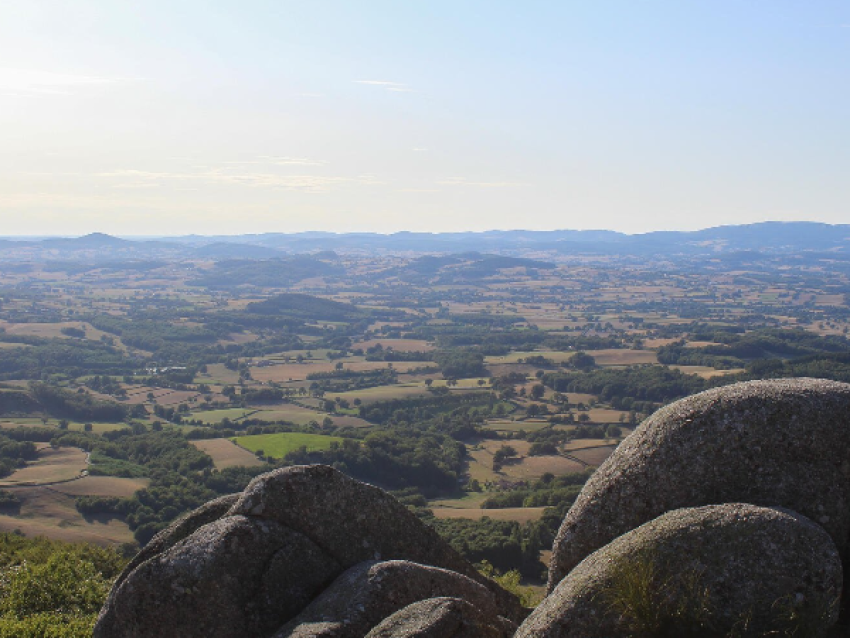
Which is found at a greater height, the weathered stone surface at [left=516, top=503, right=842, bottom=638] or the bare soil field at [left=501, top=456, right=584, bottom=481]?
the weathered stone surface at [left=516, top=503, right=842, bottom=638]

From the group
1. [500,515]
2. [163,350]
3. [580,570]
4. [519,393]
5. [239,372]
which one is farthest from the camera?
[163,350]

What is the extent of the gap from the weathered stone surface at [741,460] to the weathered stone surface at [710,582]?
0.90m

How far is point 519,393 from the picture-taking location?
130375mm

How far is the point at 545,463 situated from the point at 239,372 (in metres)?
93.7

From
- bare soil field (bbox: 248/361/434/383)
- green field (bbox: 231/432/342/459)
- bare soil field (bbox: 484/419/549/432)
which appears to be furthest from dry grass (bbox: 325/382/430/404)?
green field (bbox: 231/432/342/459)

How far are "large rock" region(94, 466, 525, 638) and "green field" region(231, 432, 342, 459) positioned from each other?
6961 cm

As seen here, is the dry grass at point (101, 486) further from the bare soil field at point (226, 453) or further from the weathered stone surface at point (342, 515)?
the weathered stone surface at point (342, 515)

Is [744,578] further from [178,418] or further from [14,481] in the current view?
[178,418]

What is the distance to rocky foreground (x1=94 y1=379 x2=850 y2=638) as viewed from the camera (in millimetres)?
9523

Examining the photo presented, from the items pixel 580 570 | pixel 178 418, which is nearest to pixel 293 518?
pixel 580 570

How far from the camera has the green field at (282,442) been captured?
280 ft

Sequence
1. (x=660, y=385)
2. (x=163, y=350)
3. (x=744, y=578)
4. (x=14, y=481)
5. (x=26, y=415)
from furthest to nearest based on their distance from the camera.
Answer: (x=163, y=350)
(x=660, y=385)
(x=26, y=415)
(x=14, y=481)
(x=744, y=578)

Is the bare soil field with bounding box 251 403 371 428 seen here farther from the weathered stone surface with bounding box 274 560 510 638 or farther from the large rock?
the weathered stone surface with bounding box 274 560 510 638

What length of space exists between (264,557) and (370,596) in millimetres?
2080
